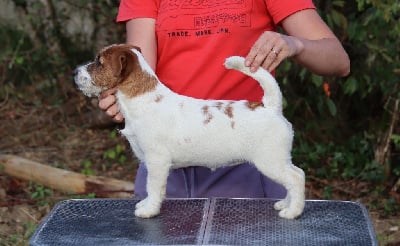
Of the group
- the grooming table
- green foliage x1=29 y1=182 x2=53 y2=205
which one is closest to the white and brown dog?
the grooming table

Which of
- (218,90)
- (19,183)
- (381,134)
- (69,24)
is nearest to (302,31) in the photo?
(218,90)

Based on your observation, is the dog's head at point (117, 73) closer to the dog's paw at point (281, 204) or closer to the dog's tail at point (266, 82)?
A: the dog's tail at point (266, 82)

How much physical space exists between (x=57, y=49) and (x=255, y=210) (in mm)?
4319

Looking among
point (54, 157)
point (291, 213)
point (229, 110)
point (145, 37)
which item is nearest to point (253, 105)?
point (229, 110)

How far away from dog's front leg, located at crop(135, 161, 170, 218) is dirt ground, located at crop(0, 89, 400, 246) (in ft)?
6.41

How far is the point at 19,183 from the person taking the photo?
198 inches

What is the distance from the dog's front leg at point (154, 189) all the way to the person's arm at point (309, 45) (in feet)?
1.38

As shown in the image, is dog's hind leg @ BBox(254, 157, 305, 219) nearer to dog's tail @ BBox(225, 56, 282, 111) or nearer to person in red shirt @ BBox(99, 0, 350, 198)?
dog's tail @ BBox(225, 56, 282, 111)

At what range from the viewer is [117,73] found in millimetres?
2125

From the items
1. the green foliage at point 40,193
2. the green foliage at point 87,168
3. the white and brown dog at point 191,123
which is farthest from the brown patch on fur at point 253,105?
the green foliage at point 87,168

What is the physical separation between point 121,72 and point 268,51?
0.42 metres

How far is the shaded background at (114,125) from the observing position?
4477 mm

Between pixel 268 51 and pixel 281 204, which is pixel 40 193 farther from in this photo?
pixel 268 51

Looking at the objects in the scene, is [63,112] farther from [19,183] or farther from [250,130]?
[250,130]
